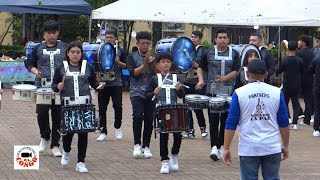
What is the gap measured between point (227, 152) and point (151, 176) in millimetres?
3110

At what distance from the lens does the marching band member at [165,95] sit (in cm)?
1049

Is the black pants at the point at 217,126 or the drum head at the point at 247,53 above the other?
the drum head at the point at 247,53

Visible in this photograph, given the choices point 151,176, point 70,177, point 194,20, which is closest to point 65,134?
point 70,177

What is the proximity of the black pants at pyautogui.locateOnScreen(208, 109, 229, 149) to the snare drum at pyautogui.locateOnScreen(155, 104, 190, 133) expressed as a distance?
1.16 m

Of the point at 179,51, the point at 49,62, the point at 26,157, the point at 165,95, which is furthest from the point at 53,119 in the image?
the point at 26,157

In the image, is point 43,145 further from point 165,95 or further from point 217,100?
point 217,100

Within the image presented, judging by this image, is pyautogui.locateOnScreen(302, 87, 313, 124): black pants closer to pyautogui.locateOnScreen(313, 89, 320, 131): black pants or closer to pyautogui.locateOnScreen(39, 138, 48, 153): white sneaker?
pyautogui.locateOnScreen(313, 89, 320, 131): black pants

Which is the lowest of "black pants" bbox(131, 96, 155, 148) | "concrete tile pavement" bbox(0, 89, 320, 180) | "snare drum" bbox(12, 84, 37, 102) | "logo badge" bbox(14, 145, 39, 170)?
"concrete tile pavement" bbox(0, 89, 320, 180)

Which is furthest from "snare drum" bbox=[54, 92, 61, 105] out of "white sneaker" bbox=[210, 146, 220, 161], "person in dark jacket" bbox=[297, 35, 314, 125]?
"person in dark jacket" bbox=[297, 35, 314, 125]

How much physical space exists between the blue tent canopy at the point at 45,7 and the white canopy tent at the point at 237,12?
929 centimetres

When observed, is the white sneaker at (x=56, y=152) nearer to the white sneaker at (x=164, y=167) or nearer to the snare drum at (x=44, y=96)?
the snare drum at (x=44, y=96)

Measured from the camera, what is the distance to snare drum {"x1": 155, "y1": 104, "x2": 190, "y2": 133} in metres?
10.3

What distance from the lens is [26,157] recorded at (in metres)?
9.29

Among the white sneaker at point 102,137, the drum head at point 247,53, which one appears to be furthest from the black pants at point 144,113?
the white sneaker at point 102,137
